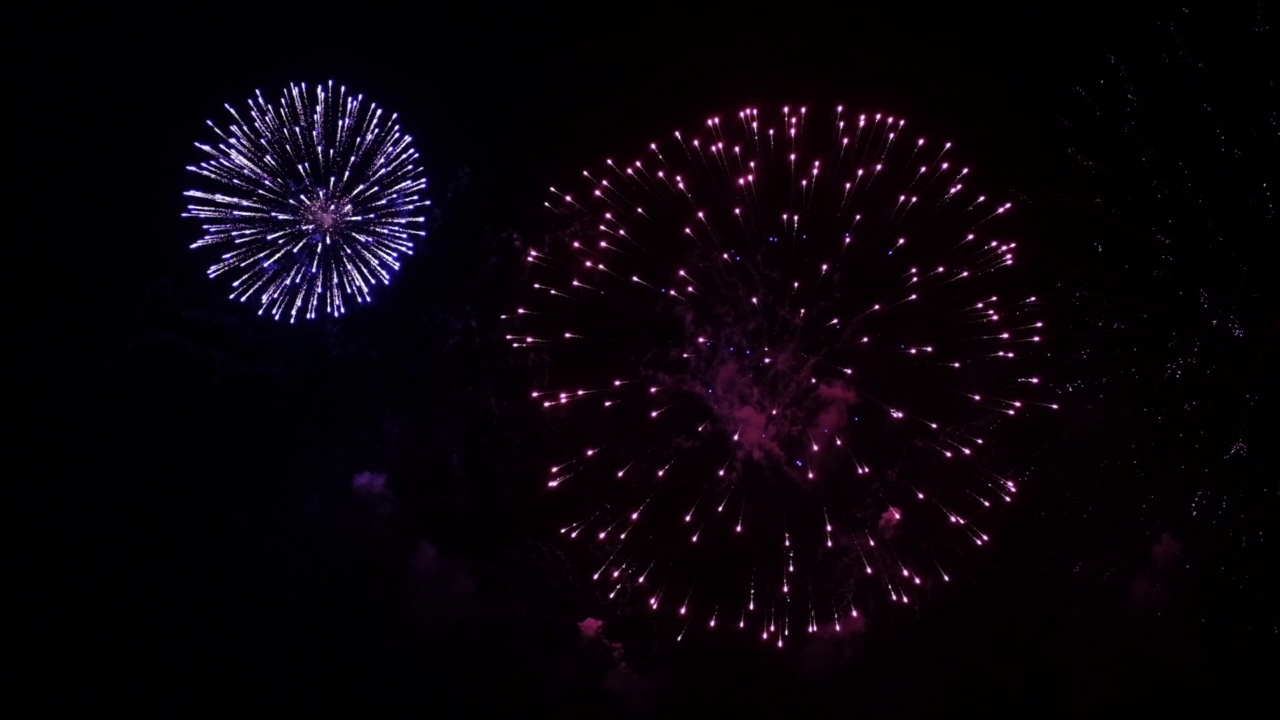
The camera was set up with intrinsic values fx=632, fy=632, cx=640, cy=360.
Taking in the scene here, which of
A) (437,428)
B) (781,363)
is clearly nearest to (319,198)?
(437,428)

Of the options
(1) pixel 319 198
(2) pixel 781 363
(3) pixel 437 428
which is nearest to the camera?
(1) pixel 319 198

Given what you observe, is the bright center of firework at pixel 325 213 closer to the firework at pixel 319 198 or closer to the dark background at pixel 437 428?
the firework at pixel 319 198

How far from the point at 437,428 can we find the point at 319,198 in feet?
12.4

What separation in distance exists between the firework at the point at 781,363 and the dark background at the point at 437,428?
657mm

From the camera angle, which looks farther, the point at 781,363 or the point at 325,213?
the point at 781,363

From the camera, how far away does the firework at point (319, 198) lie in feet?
28.4

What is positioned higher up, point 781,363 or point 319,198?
point 319,198

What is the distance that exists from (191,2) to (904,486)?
44.4 feet

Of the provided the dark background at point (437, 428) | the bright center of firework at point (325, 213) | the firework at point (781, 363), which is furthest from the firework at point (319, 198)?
the firework at point (781, 363)

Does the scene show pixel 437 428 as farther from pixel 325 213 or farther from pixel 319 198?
pixel 319 198

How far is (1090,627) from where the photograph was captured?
9938 mm

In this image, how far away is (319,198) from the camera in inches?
341

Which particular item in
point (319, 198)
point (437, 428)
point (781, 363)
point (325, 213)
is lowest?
point (437, 428)

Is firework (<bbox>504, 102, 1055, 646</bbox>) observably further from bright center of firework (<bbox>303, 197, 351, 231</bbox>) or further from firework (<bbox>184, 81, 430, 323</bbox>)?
bright center of firework (<bbox>303, 197, 351, 231</bbox>)
